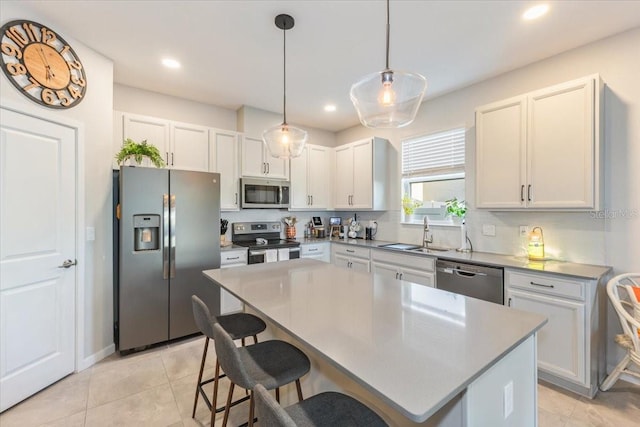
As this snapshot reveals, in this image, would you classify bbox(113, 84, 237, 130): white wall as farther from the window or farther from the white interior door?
the window

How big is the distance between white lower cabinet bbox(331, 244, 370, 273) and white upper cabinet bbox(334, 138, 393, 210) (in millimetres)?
643

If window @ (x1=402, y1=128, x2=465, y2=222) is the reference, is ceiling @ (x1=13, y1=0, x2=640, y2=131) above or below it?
above

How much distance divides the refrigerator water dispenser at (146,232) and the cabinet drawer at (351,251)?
2349mm

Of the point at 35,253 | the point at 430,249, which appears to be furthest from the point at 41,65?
the point at 430,249

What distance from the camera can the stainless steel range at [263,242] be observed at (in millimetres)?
3750

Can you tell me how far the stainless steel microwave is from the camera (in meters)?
3.97

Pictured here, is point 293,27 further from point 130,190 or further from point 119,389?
point 119,389

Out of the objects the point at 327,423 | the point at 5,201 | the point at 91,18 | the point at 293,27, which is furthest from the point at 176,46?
the point at 327,423

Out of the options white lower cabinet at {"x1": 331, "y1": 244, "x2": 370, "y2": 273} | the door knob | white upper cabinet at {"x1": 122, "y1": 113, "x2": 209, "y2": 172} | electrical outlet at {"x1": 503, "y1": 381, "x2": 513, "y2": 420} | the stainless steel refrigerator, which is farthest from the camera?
white lower cabinet at {"x1": 331, "y1": 244, "x2": 370, "y2": 273}

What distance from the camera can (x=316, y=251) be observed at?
4293 mm

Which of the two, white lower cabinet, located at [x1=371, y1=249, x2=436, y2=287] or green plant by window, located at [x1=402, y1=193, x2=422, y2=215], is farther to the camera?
green plant by window, located at [x1=402, y1=193, x2=422, y2=215]

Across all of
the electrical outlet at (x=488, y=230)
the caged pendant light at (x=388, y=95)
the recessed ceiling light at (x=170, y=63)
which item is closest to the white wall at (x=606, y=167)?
the electrical outlet at (x=488, y=230)

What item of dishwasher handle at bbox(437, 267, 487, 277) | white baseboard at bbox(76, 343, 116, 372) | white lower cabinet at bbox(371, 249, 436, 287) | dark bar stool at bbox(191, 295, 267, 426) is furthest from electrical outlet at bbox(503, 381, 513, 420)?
white baseboard at bbox(76, 343, 116, 372)

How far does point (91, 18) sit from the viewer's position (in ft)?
7.39
